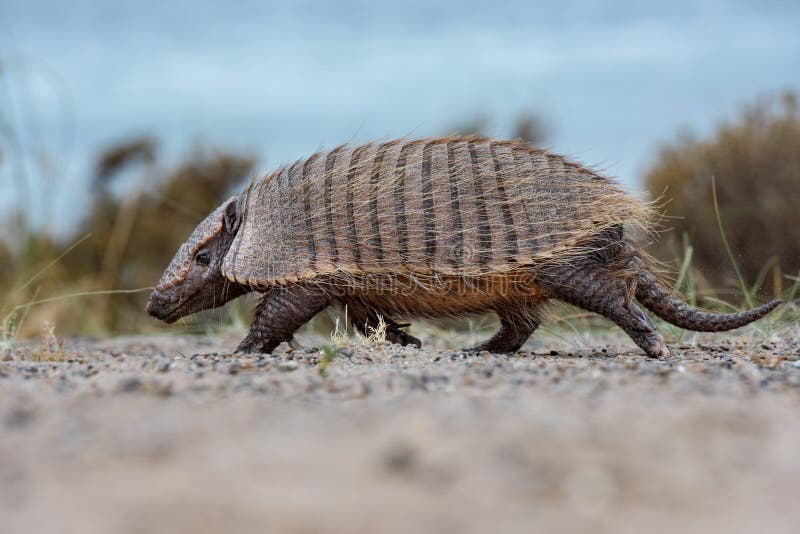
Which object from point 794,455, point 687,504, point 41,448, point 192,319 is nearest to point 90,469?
point 41,448

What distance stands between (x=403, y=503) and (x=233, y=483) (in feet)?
1.56

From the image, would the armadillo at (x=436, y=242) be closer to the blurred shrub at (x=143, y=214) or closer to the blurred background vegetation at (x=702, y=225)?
the blurred background vegetation at (x=702, y=225)

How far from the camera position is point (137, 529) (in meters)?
2.21

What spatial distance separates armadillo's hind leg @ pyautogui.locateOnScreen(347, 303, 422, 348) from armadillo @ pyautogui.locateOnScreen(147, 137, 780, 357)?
54 millimetres

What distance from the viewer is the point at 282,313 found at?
6.08m

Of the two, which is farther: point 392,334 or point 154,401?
point 392,334

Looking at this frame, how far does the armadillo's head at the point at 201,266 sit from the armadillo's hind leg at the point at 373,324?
857 mm

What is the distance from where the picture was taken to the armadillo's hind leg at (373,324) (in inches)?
256

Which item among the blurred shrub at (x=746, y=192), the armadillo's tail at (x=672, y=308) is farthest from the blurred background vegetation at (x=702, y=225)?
the armadillo's tail at (x=672, y=308)

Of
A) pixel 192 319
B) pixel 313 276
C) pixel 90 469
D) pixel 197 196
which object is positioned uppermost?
pixel 90 469

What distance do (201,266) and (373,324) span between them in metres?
1.32

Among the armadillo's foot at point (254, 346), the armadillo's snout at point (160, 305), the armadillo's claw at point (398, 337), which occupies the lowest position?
the armadillo's claw at point (398, 337)

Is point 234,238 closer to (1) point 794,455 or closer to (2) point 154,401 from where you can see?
(2) point 154,401

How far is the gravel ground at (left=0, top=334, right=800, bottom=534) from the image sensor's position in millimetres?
2273
